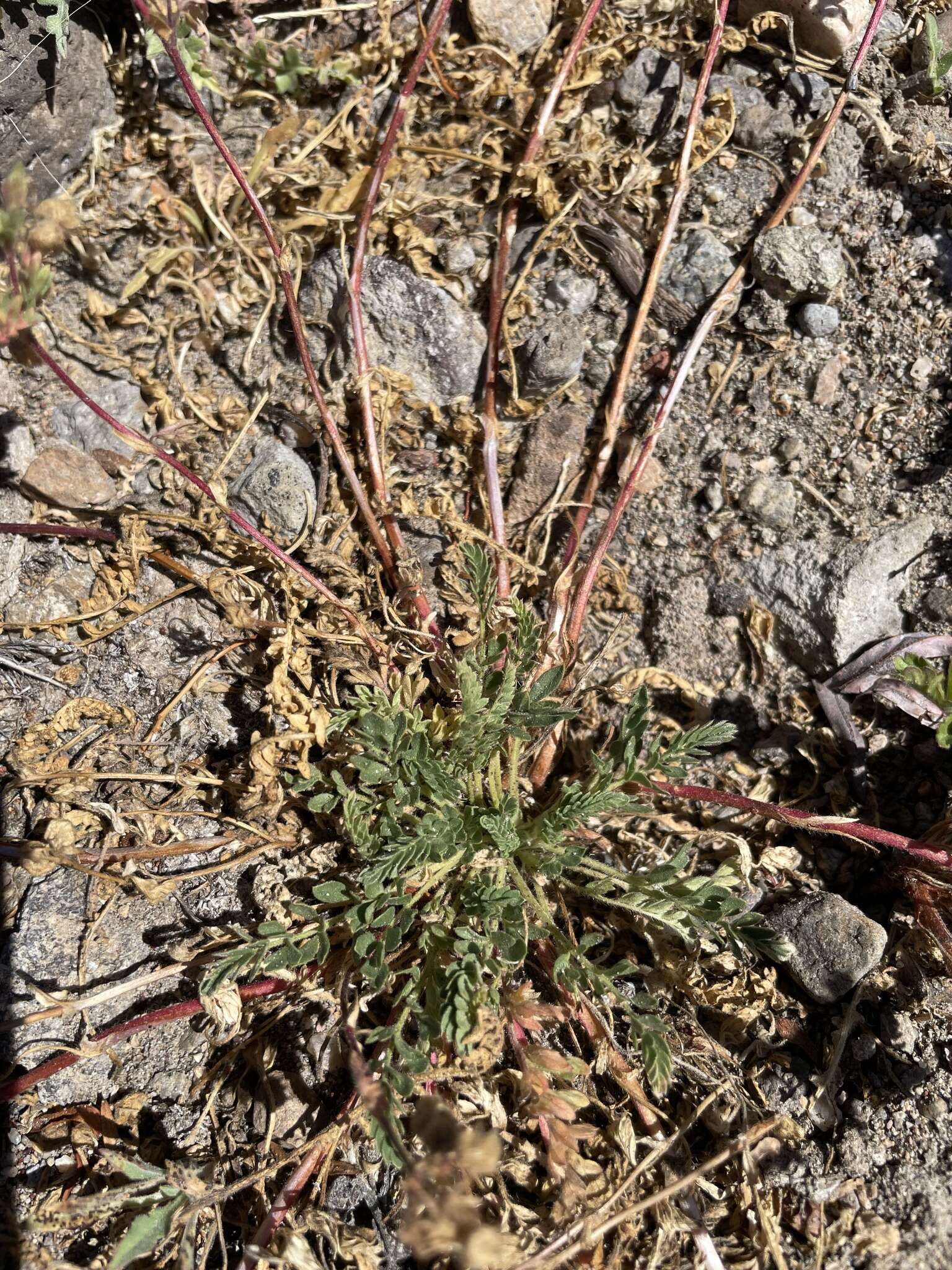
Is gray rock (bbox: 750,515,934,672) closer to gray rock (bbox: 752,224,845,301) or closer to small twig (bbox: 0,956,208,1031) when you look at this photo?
gray rock (bbox: 752,224,845,301)

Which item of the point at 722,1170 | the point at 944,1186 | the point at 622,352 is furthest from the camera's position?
the point at 622,352

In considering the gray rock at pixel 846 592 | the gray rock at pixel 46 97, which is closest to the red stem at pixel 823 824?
the gray rock at pixel 846 592

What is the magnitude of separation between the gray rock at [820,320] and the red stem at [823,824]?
1493 millimetres

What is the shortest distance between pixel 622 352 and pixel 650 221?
45cm

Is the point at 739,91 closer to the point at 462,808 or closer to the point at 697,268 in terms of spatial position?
the point at 697,268

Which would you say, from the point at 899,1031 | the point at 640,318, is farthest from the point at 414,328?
the point at 899,1031

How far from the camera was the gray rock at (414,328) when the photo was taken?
2.87m

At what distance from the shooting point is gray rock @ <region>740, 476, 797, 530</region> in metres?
2.76

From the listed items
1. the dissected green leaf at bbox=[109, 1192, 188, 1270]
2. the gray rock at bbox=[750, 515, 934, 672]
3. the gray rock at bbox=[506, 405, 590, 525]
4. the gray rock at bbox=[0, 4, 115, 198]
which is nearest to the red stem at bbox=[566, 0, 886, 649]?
the gray rock at bbox=[506, 405, 590, 525]

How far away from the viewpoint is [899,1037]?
88.9 inches

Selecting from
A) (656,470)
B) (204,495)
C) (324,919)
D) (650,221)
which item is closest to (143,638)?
(204,495)

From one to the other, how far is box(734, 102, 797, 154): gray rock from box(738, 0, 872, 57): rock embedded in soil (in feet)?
0.73

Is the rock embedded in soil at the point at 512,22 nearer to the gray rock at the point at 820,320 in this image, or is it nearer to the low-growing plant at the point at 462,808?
the low-growing plant at the point at 462,808

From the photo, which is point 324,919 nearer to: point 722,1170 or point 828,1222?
point 722,1170
